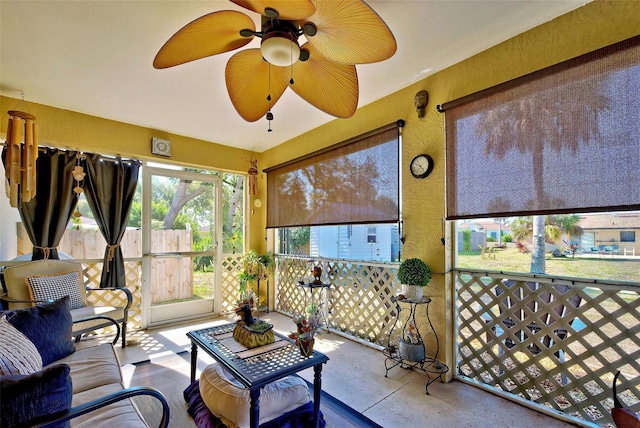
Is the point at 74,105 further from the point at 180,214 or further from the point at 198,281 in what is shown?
the point at 198,281

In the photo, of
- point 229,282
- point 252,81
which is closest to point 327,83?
point 252,81

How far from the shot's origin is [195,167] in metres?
4.28

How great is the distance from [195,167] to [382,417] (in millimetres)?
3890

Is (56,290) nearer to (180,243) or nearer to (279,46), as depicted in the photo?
(180,243)

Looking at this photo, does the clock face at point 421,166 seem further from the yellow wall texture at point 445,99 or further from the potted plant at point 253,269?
the potted plant at point 253,269

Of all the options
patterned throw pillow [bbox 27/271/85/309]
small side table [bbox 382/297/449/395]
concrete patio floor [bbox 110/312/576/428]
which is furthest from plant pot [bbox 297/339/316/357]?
patterned throw pillow [bbox 27/271/85/309]

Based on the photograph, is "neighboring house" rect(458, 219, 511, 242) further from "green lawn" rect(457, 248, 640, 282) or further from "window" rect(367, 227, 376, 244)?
"window" rect(367, 227, 376, 244)

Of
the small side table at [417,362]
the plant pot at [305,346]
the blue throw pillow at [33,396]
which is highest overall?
the blue throw pillow at [33,396]

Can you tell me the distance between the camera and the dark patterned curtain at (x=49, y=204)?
3094 millimetres

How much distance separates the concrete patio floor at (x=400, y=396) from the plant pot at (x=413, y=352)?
23cm

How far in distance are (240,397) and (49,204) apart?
10.3 feet

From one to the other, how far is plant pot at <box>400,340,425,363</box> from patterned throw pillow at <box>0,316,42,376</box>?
238 cm

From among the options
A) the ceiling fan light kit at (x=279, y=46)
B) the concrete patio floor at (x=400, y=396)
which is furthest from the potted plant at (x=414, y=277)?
the ceiling fan light kit at (x=279, y=46)

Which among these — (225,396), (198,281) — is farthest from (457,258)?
(198,281)
